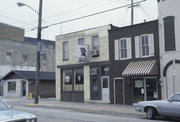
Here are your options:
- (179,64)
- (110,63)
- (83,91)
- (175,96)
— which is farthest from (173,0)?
(83,91)

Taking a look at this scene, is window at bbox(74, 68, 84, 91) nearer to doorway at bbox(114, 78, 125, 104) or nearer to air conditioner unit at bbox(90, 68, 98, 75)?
air conditioner unit at bbox(90, 68, 98, 75)

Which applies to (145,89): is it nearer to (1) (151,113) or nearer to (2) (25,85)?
(1) (151,113)

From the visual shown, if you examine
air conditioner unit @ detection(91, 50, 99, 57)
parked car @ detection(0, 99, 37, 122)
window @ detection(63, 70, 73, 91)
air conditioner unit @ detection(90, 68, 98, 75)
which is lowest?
parked car @ detection(0, 99, 37, 122)

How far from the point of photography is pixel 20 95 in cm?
4288

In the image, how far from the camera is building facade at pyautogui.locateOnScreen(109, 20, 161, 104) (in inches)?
956

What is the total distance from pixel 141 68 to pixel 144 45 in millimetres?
2121

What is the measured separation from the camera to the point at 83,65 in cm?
3028

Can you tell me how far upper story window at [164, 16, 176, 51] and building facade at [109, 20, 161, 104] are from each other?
0.90 meters

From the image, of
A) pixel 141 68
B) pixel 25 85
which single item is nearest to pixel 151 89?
pixel 141 68

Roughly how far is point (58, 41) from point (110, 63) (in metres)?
8.22

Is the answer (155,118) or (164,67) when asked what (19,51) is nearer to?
(164,67)

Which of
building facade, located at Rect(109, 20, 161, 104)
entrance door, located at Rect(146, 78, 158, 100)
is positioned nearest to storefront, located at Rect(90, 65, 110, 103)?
building facade, located at Rect(109, 20, 161, 104)

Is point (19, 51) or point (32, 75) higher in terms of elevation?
point (19, 51)

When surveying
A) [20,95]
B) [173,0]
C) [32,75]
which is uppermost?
[173,0]
